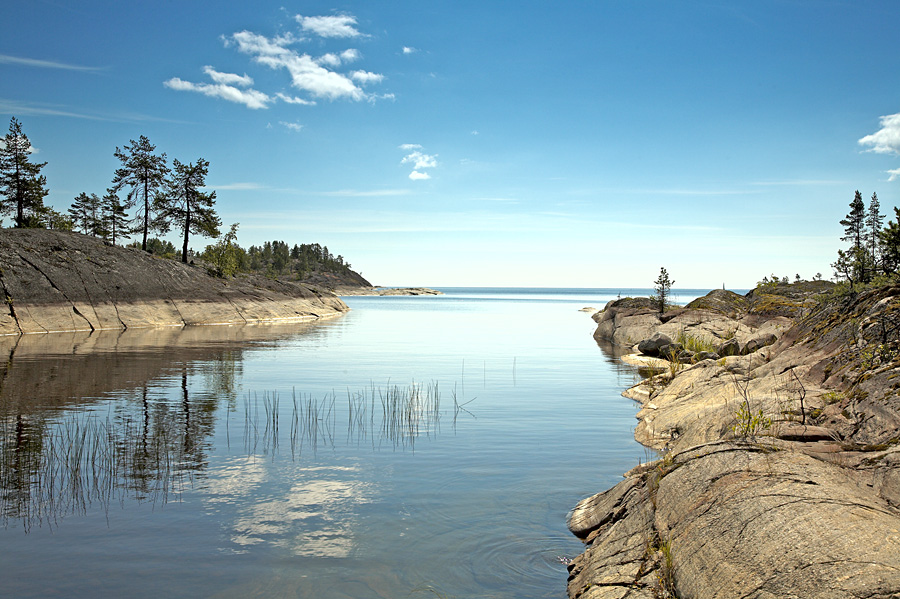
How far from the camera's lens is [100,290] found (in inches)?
2047

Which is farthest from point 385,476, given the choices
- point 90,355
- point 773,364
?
point 90,355

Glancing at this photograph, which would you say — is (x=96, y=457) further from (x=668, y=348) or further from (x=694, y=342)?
(x=668, y=348)

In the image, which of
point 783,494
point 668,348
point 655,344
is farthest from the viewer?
point 655,344

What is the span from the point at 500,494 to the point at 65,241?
56905mm

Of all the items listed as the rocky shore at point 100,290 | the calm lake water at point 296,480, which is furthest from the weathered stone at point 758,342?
the rocky shore at point 100,290

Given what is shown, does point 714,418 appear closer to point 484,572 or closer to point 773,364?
point 773,364

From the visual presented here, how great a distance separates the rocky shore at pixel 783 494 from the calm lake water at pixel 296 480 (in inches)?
55.5

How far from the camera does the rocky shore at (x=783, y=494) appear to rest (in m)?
5.03

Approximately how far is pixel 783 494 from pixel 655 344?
97.6ft

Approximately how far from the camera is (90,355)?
3212cm

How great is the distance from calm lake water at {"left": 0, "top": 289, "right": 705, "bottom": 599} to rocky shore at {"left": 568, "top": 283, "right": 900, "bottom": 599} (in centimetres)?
141

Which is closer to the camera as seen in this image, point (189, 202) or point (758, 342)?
point (758, 342)

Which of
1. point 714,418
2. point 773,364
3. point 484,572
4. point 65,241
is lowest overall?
point 484,572

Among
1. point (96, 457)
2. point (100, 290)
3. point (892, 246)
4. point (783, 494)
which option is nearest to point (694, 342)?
point (892, 246)
